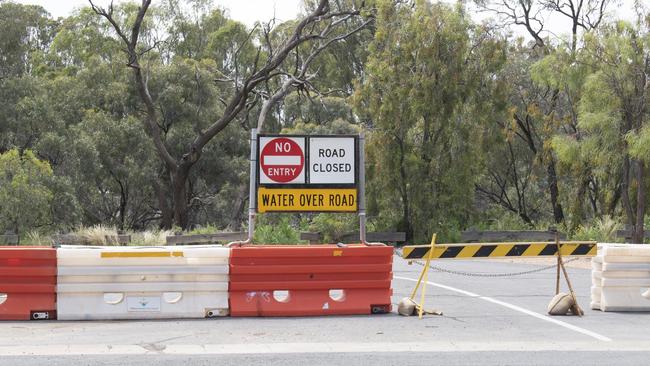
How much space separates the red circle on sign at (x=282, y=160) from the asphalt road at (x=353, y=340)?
7.27ft

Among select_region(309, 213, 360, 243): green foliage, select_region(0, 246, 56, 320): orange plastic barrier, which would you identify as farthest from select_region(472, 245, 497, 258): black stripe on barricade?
select_region(309, 213, 360, 243): green foliage

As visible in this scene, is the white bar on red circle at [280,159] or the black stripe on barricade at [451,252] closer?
the black stripe on barricade at [451,252]

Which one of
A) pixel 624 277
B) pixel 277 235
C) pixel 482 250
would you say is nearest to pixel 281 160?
pixel 482 250

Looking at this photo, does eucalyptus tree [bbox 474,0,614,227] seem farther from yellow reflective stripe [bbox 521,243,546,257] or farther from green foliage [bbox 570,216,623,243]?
yellow reflective stripe [bbox 521,243,546,257]

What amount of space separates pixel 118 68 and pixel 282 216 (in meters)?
13.5

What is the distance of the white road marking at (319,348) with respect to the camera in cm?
865

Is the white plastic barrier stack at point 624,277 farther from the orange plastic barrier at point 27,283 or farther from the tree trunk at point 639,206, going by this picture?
the tree trunk at point 639,206

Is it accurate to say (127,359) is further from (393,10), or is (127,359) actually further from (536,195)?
(536,195)

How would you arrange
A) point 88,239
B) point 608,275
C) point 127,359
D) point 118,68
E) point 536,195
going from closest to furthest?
point 127,359 → point 608,275 → point 88,239 → point 118,68 → point 536,195

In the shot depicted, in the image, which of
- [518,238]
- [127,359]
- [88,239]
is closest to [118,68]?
[88,239]

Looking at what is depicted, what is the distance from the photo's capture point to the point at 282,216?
3469 centimetres

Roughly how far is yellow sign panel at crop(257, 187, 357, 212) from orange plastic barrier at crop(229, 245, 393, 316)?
1.08 metres

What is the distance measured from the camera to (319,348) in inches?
350

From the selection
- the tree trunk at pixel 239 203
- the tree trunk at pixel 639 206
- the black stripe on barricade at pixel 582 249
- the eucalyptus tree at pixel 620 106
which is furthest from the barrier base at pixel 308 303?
the tree trunk at pixel 239 203
